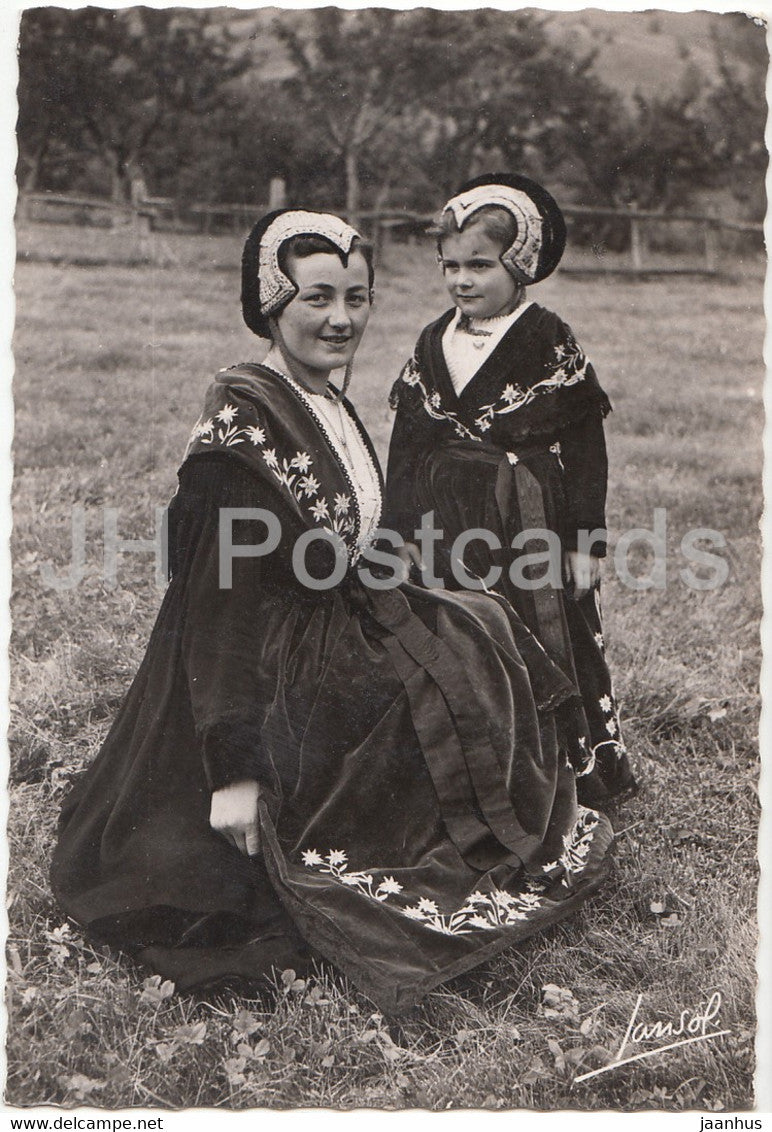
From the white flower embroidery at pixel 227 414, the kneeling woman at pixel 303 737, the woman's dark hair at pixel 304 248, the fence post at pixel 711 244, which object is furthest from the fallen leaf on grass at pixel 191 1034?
the fence post at pixel 711 244

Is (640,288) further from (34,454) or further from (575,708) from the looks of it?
(34,454)

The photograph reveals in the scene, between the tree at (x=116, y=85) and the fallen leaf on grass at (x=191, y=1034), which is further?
the tree at (x=116, y=85)

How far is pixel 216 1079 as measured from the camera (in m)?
2.77

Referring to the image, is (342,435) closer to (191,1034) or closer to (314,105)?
(314,105)

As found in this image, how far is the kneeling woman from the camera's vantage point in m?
2.65

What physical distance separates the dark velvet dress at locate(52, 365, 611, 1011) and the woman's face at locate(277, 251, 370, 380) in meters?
0.10

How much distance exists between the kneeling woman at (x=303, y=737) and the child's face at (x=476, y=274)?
0.95 ft

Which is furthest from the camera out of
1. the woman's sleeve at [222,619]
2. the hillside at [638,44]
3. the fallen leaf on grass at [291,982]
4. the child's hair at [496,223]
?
the hillside at [638,44]

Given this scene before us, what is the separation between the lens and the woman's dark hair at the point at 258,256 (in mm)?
2678

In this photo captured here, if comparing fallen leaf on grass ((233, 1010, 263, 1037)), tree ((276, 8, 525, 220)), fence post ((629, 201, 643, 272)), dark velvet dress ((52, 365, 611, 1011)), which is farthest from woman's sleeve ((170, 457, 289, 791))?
fence post ((629, 201, 643, 272))

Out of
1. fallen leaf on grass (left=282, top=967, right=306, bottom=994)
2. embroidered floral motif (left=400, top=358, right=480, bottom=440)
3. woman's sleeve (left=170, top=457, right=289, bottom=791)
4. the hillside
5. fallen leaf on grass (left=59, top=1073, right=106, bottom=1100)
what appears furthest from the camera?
the hillside

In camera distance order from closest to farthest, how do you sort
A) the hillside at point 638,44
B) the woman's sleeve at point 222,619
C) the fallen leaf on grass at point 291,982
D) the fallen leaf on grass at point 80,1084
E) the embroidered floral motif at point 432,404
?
the woman's sleeve at point 222,619 < the fallen leaf on grass at point 291,982 < the fallen leaf on grass at point 80,1084 < the embroidered floral motif at point 432,404 < the hillside at point 638,44

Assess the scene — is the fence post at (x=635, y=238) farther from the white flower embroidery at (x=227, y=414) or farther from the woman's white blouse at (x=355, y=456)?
the white flower embroidery at (x=227, y=414)

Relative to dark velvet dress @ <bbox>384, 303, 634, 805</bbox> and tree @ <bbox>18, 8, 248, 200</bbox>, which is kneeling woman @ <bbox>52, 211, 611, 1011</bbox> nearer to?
dark velvet dress @ <bbox>384, 303, 634, 805</bbox>
